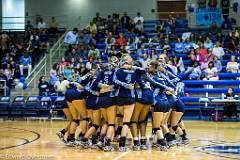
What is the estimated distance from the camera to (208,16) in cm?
2778

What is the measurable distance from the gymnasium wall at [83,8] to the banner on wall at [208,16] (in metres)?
3.71

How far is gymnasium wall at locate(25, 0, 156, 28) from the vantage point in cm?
3122

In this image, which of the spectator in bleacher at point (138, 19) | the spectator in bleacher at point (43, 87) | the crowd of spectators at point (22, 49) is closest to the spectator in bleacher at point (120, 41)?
the spectator in bleacher at point (138, 19)

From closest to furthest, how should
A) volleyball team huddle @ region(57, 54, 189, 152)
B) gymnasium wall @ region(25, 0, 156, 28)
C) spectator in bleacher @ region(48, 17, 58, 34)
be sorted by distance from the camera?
volleyball team huddle @ region(57, 54, 189, 152) < spectator in bleacher @ region(48, 17, 58, 34) < gymnasium wall @ region(25, 0, 156, 28)

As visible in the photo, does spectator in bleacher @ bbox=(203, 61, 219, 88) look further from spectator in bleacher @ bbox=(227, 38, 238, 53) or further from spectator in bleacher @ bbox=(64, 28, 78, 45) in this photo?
spectator in bleacher @ bbox=(64, 28, 78, 45)

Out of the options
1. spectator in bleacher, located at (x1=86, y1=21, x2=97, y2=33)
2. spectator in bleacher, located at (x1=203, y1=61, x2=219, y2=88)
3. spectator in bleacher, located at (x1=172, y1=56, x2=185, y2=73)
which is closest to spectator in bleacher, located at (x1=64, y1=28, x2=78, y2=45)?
spectator in bleacher, located at (x1=86, y1=21, x2=97, y2=33)

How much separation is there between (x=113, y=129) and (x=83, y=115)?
957mm

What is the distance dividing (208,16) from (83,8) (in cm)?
851

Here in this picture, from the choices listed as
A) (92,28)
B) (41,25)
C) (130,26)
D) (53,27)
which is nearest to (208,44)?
(130,26)

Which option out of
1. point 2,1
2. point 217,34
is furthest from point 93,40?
point 2,1

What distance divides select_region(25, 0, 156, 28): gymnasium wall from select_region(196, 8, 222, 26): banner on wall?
371 cm

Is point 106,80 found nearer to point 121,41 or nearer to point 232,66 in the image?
point 232,66

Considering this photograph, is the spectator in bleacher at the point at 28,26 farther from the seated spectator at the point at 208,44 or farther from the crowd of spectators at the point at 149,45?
the seated spectator at the point at 208,44

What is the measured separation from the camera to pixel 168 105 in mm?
11398
